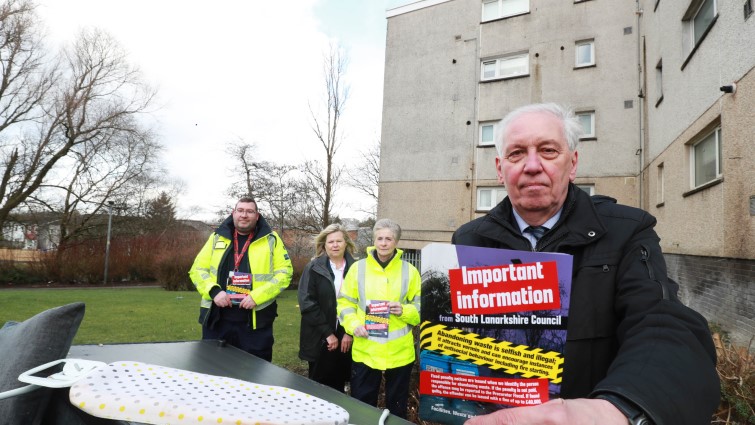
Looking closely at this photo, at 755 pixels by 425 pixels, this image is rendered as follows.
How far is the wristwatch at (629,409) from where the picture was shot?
76cm

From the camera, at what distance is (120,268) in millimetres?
24234

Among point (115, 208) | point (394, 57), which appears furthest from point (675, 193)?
point (115, 208)

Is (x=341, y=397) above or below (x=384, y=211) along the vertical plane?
below

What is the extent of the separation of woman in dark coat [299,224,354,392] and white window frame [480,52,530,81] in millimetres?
11235

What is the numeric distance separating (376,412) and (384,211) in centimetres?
1415

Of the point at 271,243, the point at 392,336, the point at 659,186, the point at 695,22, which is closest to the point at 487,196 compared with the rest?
the point at 659,186

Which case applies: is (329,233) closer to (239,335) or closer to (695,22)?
(239,335)

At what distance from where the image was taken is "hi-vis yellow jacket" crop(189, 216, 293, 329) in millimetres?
4172

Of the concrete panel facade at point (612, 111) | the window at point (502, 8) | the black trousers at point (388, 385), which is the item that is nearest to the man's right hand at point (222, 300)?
the black trousers at point (388, 385)

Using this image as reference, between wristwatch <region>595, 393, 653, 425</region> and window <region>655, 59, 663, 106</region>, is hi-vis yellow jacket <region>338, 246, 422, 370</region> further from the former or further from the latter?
window <region>655, 59, 663, 106</region>

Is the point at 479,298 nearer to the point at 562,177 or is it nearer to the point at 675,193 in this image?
the point at 562,177

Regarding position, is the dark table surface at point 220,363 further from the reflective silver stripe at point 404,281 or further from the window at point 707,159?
the window at point 707,159

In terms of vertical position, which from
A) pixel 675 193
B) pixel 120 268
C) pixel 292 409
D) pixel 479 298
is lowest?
pixel 120 268

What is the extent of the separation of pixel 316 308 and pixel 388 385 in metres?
1.18
